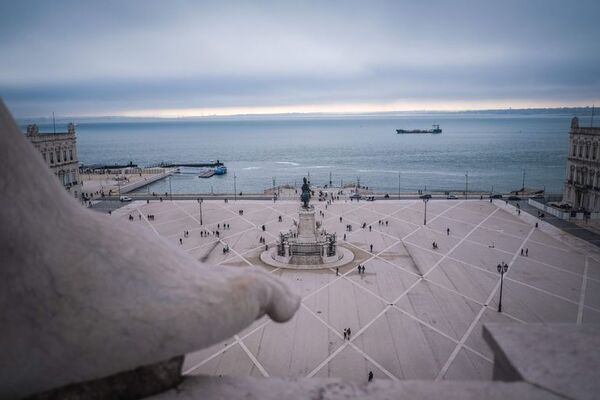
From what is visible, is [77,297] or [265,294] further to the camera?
[265,294]

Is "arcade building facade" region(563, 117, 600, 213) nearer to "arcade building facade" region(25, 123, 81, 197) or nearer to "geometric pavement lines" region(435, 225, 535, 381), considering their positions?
"geometric pavement lines" region(435, 225, 535, 381)

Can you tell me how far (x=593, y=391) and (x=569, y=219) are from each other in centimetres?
3902

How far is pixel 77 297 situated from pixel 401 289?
796 inches

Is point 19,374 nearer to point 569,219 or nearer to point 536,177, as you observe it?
point 569,219

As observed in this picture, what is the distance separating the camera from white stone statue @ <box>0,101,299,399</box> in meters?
3.51

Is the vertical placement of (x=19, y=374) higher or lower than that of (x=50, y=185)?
lower

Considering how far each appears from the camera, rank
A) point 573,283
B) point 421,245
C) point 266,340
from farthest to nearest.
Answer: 1. point 421,245
2. point 573,283
3. point 266,340

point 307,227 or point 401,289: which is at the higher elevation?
point 307,227

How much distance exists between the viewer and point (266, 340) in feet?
56.2

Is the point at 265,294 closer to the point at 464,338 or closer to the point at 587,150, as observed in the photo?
the point at 464,338

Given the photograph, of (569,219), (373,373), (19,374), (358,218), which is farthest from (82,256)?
(569,219)

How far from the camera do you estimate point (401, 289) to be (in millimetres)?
22422

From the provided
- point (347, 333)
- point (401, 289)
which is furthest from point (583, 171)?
point (347, 333)

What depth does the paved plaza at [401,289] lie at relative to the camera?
15570 millimetres
